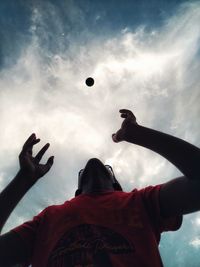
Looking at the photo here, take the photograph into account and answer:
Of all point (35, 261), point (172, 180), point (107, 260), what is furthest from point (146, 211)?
point (35, 261)

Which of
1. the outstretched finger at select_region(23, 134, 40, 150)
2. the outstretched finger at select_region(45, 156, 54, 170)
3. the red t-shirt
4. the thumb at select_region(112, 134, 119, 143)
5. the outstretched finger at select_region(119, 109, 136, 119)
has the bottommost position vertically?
the red t-shirt

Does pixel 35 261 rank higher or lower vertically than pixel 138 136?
lower

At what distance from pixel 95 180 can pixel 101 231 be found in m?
1.98

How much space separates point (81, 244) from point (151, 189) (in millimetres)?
1295

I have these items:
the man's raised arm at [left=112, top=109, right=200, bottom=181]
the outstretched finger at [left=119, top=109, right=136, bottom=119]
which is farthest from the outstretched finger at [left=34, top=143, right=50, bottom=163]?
the outstretched finger at [left=119, top=109, right=136, bottom=119]

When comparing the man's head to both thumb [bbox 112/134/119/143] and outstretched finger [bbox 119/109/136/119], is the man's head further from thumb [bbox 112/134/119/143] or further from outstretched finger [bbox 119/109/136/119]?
outstretched finger [bbox 119/109/136/119]

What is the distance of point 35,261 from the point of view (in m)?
3.49

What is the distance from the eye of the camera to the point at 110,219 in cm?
353

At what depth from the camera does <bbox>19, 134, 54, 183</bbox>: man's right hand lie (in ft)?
11.5

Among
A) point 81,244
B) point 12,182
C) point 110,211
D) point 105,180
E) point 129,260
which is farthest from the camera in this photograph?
point 105,180

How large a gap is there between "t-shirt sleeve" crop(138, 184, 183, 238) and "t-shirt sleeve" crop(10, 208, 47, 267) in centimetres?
174

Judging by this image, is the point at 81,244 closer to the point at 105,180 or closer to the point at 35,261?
the point at 35,261

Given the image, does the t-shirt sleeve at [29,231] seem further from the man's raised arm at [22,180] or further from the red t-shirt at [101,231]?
the man's raised arm at [22,180]

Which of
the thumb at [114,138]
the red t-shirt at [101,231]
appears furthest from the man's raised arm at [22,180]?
the thumb at [114,138]
